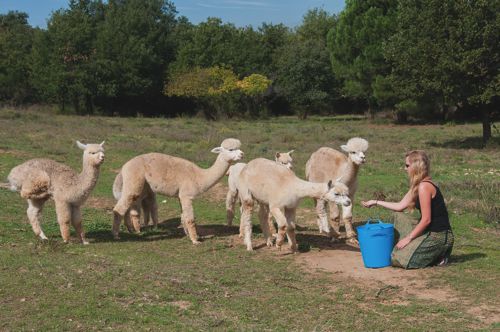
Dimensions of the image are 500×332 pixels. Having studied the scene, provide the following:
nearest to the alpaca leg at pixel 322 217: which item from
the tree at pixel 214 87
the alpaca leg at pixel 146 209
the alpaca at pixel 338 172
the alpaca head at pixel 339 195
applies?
the alpaca at pixel 338 172

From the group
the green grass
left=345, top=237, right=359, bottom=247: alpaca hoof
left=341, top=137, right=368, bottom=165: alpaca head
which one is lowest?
left=345, top=237, right=359, bottom=247: alpaca hoof

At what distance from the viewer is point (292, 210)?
958cm

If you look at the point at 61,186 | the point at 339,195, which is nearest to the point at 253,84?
the point at 61,186

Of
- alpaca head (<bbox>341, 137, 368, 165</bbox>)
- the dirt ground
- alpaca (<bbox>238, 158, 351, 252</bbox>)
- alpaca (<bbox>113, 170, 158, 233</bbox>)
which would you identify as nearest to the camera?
the dirt ground

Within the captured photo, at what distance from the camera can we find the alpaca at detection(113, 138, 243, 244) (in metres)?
10.5

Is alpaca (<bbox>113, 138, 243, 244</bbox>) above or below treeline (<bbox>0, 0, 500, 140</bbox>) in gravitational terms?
below

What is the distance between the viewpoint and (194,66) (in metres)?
54.9

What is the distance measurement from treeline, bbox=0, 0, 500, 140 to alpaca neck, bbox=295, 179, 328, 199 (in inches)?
1245

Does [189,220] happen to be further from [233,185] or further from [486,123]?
[486,123]

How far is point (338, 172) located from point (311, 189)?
2.04 metres

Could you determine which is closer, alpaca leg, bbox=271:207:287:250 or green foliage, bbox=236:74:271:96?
alpaca leg, bbox=271:207:287:250

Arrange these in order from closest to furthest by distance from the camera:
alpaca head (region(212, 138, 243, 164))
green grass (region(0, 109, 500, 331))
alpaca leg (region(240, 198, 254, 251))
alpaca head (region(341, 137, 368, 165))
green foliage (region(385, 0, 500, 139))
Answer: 1. green grass (region(0, 109, 500, 331))
2. alpaca leg (region(240, 198, 254, 251))
3. alpaca head (region(341, 137, 368, 165))
4. alpaca head (region(212, 138, 243, 164))
5. green foliage (region(385, 0, 500, 139))

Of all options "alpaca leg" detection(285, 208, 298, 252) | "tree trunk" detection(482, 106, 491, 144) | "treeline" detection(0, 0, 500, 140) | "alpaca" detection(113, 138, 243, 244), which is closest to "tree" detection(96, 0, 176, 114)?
"treeline" detection(0, 0, 500, 140)

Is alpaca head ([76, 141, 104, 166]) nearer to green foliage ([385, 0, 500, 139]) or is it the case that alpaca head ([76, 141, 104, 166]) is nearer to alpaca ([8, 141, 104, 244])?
alpaca ([8, 141, 104, 244])
